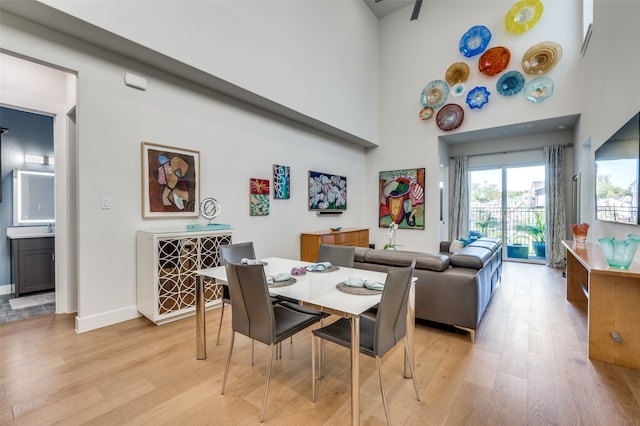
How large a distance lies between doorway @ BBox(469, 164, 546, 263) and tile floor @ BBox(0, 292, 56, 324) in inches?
269

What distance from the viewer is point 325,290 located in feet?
5.67

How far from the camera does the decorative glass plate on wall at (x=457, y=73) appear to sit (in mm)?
5754

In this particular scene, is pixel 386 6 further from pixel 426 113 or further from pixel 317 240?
pixel 317 240

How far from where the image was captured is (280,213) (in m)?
4.73

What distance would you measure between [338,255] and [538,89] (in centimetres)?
517

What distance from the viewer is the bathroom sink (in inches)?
145

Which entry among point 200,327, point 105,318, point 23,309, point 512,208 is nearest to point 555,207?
point 512,208

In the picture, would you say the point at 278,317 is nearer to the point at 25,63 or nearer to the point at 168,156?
the point at 168,156

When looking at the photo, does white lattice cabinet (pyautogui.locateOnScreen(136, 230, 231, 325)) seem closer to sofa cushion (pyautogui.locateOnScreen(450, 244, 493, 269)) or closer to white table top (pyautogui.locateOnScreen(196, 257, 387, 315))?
white table top (pyautogui.locateOnScreen(196, 257, 387, 315))

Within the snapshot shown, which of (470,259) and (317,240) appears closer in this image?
(470,259)

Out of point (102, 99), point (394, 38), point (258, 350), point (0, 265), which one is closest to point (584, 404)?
point (258, 350)

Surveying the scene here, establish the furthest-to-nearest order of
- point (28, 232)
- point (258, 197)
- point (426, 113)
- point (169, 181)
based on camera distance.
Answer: point (426, 113) → point (258, 197) → point (28, 232) → point (169, 181)

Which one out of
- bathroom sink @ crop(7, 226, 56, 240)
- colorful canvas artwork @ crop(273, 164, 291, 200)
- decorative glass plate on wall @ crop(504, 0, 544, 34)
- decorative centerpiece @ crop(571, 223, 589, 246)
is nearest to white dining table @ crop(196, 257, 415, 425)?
colorful canvas artwork @ crop(273, 164, 291, 200)

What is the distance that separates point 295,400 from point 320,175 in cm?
423
